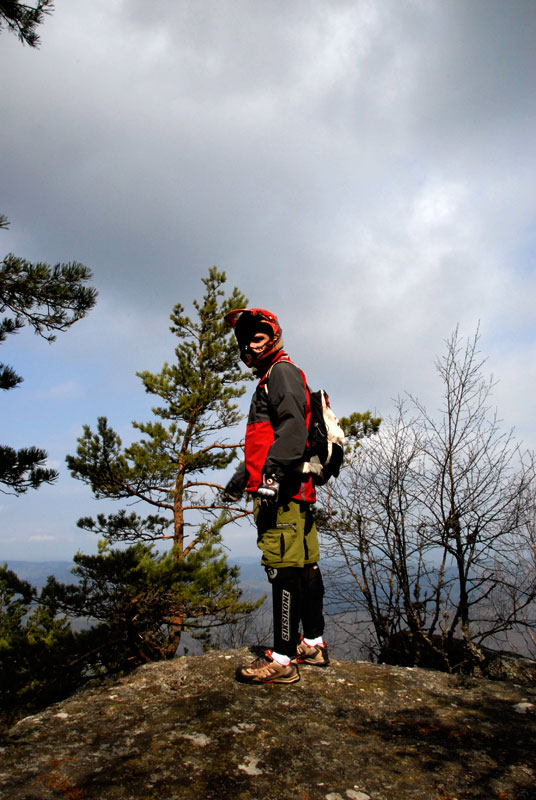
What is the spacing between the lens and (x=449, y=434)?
7.75 m

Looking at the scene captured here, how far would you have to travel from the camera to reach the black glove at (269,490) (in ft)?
9.78

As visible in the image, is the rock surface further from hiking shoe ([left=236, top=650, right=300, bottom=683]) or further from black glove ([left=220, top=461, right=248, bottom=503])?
black glove ([left=220, top=461, right=248, bottom=503])

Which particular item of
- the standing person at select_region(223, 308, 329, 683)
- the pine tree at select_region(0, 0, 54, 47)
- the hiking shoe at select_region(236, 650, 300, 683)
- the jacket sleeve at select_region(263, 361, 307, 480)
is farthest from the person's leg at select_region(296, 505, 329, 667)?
the pine tree at select_region(0, 0, 54, 47)

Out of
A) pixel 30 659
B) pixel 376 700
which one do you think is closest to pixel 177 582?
pixel 30 659

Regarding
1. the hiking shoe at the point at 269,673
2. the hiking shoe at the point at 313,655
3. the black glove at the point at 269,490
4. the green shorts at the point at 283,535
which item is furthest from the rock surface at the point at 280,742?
the black glove at the point at 269,490

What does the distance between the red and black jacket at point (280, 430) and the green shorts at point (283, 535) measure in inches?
4.7

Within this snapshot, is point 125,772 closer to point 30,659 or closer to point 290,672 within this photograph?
point 290,672

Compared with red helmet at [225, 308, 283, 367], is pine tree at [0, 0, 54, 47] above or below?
above

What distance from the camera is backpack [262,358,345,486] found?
133 inches

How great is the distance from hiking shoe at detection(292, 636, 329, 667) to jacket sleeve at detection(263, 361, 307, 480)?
1549 millimetres

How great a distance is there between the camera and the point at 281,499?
127 inches

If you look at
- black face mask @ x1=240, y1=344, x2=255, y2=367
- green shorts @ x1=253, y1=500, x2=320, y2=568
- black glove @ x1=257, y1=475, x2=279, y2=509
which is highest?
black face mask @ x1=240, y1=344, x2=255, y2=367

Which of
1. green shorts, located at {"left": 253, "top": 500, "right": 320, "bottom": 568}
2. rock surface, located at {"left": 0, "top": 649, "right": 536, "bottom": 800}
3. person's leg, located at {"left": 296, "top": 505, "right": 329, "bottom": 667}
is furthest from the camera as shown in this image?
person's leg, located at {"left": 296, "top": 505, "right": 329, "bottom": 667}

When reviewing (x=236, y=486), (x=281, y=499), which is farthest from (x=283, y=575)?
(x=236, y=486)
